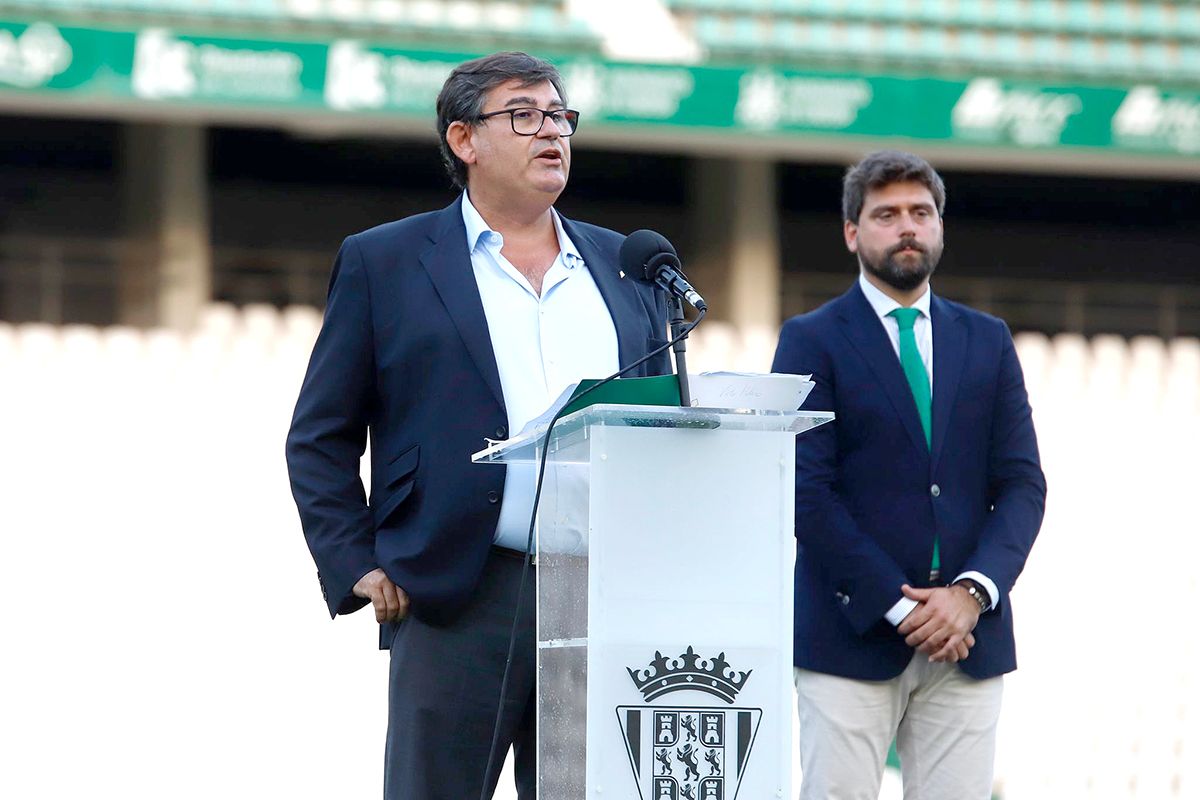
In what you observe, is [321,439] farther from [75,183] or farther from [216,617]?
[75,183]

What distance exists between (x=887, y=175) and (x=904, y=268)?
7.1 inches

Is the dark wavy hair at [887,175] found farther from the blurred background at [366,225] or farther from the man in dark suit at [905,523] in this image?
the blurred background at [366,225]

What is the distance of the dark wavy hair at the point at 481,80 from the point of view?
3.04 metres

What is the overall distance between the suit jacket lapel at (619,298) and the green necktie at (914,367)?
0.62 m

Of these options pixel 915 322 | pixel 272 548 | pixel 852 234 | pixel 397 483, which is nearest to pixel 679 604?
pixel 397 483

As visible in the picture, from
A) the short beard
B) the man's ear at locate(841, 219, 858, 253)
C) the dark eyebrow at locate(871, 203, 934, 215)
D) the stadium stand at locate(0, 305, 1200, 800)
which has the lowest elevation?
the stadium stand at locate(0, 305, 1200, 800)

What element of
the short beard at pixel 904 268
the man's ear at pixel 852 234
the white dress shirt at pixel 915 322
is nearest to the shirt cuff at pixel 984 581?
the white dress shirt at pixel 915 322

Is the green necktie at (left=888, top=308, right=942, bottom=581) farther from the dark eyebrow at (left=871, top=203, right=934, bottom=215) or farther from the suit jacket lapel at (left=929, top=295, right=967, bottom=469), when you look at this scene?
the dark eyebrow at (left=871, top=203, right=934, bottom=215)

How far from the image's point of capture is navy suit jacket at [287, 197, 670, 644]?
2908mm

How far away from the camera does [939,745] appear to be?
3.39 metres

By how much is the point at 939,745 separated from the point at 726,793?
3.15 feet

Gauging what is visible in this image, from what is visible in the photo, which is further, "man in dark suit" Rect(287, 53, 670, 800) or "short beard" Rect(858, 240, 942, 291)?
"short beard" Rect(858, 240, 942, 291)

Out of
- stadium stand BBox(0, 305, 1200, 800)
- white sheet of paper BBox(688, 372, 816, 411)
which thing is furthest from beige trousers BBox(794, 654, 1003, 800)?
stadium stand BBox(0, 305, 1200, 800)

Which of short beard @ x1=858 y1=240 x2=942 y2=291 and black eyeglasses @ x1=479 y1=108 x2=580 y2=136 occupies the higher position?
black eyeglasses @ x1=479 y1=108 x2=580 y2=136
